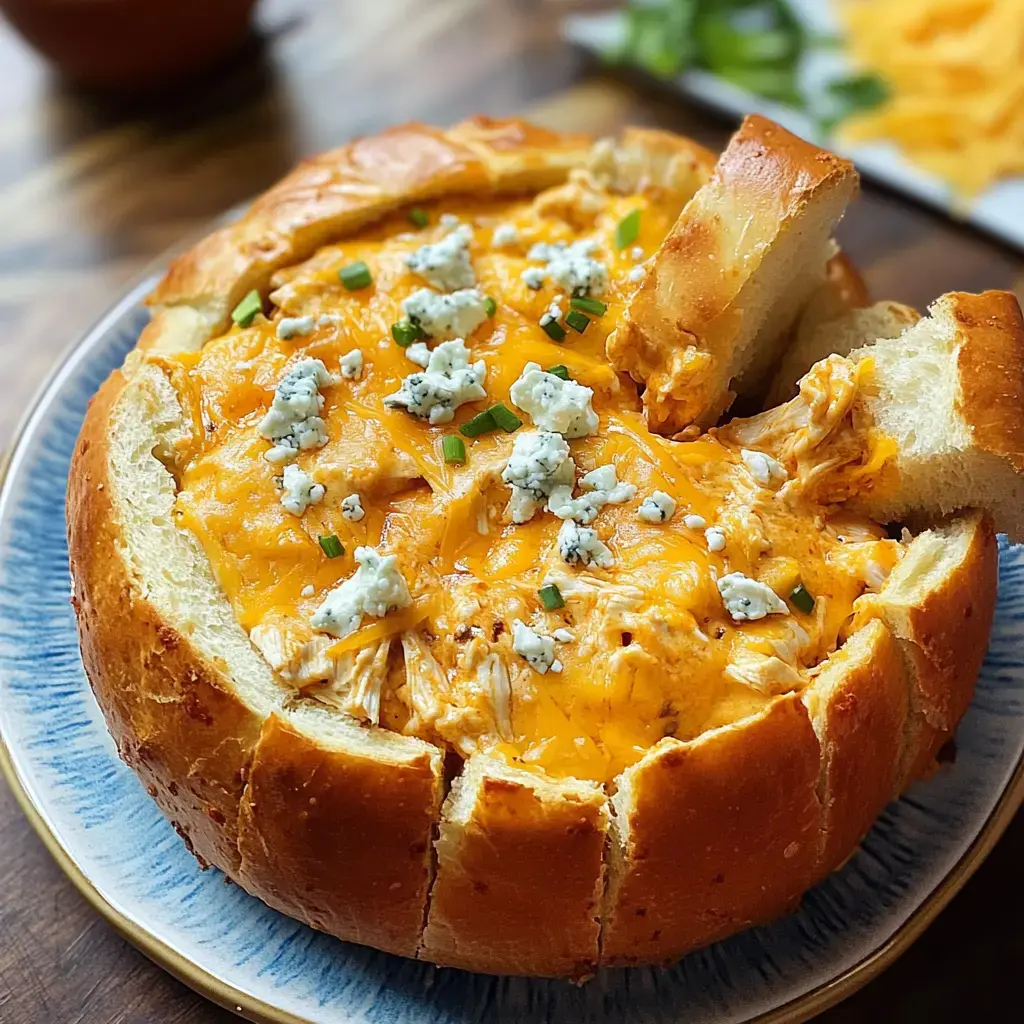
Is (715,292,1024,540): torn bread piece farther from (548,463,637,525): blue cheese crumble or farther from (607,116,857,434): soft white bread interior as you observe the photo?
(548,463,637,525): blue cheese crumble

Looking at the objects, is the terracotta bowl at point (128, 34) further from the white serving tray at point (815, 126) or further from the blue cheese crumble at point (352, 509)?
the blue cheese crumble at point (352, 509)

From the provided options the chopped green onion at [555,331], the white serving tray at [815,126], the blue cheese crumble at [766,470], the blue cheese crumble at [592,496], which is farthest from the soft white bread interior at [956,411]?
the white serving tray at [815,126]

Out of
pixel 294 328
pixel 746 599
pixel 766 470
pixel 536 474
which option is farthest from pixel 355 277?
pixel 746 599

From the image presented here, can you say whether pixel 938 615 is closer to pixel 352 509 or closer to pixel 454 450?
pixel 454 450

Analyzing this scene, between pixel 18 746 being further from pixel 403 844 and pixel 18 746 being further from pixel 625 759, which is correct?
pixel 625 759

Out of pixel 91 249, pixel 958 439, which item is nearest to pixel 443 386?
pixel 958 439

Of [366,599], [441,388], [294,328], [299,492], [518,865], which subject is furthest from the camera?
[294,328]
